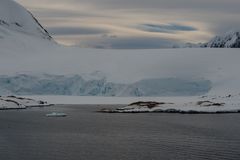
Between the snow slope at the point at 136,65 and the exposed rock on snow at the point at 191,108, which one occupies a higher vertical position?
the snow slope at the point at 136,65

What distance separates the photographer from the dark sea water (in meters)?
25.5

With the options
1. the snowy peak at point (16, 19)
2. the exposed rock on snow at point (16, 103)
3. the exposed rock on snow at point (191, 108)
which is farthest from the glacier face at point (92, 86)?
the snowy peak at point (16, 19)

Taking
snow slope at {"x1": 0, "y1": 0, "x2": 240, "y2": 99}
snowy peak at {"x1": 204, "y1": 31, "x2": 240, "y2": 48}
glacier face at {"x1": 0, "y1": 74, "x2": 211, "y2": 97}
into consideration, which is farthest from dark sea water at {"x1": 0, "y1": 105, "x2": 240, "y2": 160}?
snowy peak at {"x1": 204, "y1": 31, "x2": 240, "y2": 48}

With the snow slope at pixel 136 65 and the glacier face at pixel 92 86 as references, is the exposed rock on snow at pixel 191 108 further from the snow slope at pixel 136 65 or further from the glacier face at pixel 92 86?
the snow slope at pixel 136 65

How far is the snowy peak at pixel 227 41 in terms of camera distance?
103 metres

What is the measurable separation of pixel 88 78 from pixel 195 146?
5332cm

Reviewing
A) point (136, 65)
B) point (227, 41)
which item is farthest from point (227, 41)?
point (136, 65)

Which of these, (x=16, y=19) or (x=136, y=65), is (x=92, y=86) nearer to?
(x=136, y=65)

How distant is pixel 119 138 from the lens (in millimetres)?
32625

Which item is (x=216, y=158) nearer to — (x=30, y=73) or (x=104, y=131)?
(x=104, y=131)

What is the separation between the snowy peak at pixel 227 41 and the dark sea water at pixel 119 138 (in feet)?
191

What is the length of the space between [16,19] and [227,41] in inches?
1772

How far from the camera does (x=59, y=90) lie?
8094 centimetres

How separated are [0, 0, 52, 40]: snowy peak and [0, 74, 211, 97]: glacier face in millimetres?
33759
